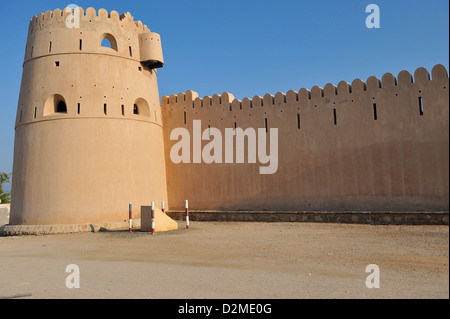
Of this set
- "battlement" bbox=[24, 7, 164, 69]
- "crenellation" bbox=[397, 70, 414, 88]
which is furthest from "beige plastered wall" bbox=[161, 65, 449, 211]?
"battlement" bbox=[24, 7, 164, 69]

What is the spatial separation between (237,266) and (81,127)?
385 inches

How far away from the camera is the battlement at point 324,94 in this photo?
10.5m

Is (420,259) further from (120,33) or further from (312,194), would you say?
(120,33)

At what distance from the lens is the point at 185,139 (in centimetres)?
1545

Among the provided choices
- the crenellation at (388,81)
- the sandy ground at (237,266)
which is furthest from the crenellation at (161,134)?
the sandy ground at (237,266)

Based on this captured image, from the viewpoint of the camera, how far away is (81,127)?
13.2 meters

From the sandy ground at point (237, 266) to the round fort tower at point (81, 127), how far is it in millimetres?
3780

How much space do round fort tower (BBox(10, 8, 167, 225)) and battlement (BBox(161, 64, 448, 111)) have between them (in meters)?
2.16

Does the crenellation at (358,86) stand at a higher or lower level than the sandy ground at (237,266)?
higher

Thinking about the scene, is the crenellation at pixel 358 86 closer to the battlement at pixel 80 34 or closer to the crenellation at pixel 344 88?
the crenellation at pixel 344 88

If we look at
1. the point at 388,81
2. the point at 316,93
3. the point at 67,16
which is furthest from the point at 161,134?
the point at 388,81

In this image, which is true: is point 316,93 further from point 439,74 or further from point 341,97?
point 439,74

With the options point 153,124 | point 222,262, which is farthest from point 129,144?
point 222,262
